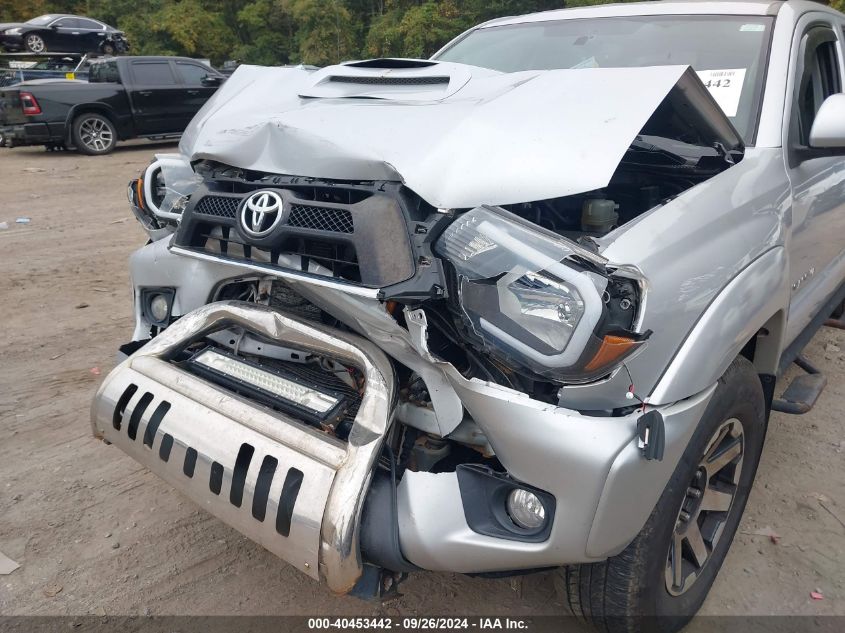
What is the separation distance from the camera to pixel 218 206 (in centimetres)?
209

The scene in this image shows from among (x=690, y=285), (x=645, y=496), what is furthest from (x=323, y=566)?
(x=690, y=285)

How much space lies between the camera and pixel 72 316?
15.3 feet

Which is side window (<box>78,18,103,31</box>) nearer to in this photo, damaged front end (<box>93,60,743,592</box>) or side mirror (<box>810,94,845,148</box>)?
damaged front end (<box>93,60,743,592</box>)

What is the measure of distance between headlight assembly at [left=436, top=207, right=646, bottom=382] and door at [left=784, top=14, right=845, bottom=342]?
4.00 feet

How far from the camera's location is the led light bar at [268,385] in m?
1.85

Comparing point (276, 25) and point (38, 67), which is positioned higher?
point (276, 25)

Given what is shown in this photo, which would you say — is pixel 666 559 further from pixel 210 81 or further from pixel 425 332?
pixel 210 81

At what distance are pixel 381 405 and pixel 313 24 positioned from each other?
3335 centimetres

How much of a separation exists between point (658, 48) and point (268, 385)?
2.22m

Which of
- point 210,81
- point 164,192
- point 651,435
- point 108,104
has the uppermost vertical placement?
point 164,192

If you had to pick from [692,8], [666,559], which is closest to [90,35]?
[692,8]

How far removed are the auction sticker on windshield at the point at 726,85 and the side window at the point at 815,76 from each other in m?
0.22

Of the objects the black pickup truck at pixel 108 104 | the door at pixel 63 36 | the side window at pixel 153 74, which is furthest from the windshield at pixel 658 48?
the door at pixel 63 36

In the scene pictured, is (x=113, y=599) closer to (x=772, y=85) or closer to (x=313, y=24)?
(x=772, y=85)
